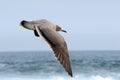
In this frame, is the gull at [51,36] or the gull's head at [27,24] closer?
the gull at [51,36]

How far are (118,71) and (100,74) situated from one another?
2.01m

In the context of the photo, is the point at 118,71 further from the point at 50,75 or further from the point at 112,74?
the point at 50,75

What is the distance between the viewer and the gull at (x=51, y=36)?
4.13 m

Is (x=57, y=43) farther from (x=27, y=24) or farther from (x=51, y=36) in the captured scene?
(x=27, y=24)

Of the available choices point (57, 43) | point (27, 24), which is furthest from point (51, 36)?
point (27, 24)

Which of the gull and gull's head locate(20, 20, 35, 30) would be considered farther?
gull's head locate(20, 20, 35, 30)

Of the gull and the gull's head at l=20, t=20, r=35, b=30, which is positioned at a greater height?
the gull's head at l=20, t=20, r=35, b=30

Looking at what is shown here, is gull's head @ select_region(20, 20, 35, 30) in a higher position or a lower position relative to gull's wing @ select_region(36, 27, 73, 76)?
higher

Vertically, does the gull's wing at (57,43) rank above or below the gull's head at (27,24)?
below

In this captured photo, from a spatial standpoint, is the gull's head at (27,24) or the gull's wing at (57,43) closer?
the gull's wing at (57,43)

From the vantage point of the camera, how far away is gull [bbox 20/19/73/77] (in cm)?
413

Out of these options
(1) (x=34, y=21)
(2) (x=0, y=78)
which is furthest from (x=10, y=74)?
(1) (x=34, y=21)

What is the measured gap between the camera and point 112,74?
34.2 metres

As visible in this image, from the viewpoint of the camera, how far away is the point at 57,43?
13.9 ft
